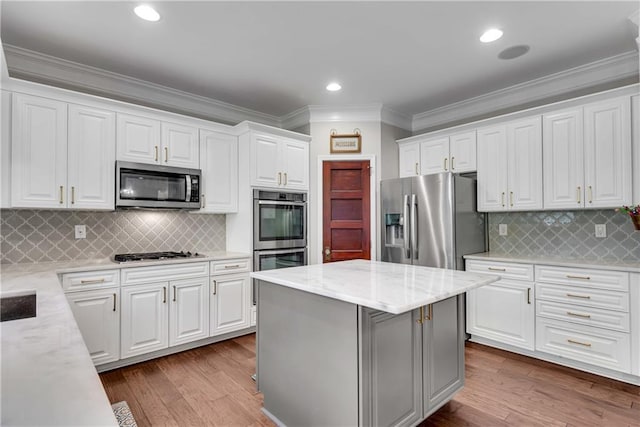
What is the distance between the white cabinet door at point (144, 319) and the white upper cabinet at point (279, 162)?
149 cm

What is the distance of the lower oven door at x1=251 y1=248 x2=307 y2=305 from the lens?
373cm

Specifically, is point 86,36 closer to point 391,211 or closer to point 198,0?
point 198,0

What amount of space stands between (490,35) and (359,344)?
2.54 metres

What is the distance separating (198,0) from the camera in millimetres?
2250

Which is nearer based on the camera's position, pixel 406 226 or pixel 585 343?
pixel 585 343

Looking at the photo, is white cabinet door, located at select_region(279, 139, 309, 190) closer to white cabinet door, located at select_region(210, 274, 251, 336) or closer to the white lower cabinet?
white cabinet door, located at select_region(210, 274, 251, 336)

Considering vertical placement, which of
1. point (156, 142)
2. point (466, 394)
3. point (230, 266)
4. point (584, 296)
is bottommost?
point (466, 394)

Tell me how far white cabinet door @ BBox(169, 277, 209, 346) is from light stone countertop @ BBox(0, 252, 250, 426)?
177 centimetres

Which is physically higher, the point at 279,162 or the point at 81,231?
the point at 279,162

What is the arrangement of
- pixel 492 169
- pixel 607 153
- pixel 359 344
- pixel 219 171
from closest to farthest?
1. pixel 359 344
2. pixel 607 153
3. pixel 492 169
4. pixel 219 171

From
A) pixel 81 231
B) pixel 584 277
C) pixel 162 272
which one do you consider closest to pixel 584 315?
pixel 584 277

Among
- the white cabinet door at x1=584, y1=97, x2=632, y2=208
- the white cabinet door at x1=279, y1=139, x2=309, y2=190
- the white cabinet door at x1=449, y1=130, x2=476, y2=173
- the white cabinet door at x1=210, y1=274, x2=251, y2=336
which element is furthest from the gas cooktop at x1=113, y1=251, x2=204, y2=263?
the white cabinet door at x1=584, y1=97, x2=632, y2=208

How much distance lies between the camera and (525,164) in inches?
132

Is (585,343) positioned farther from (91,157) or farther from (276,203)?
(91,157)
